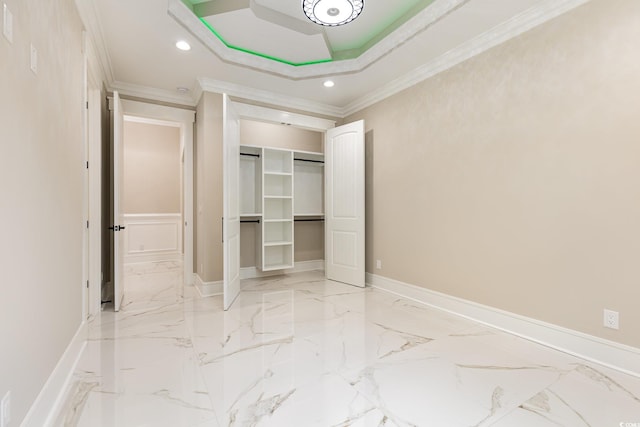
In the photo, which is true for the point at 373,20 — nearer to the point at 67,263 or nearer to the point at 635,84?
the point at 635,84

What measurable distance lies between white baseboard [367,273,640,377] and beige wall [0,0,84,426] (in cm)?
322

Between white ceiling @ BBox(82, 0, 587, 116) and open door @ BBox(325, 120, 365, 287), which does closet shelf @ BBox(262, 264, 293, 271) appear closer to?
open door @ BBox(325, 120, 365, 287)

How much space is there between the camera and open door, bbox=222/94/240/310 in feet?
10.6

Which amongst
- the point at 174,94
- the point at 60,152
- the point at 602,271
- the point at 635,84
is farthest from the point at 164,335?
the point at 635,84

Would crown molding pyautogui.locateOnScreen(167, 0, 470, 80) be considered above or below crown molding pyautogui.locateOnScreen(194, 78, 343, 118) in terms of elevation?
above

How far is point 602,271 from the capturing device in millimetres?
2119

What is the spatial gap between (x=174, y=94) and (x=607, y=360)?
16.9 feet

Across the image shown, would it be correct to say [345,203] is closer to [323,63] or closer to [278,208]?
[278,208]

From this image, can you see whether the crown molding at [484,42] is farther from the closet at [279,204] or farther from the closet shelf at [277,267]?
the closet shelf at [277,267]

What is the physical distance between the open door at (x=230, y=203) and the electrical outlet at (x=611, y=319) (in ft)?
10.5

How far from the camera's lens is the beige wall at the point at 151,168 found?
20.2 ft

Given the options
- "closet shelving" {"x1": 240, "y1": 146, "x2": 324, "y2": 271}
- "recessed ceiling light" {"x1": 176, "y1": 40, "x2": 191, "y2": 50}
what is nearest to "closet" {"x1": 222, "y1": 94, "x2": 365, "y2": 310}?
"closet shelving" {"x1": 240, "y1": 146, "x2": 324, "y2": 271}

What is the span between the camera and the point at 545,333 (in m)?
2.41

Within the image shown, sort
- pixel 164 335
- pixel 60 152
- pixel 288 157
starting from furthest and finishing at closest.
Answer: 1. pixel 288 157
2. pixel 164 335
3. pixel 60 152
